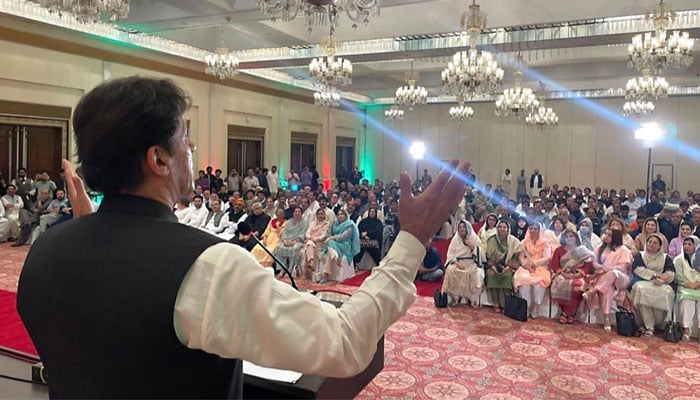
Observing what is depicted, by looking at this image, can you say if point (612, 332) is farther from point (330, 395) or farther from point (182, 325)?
point (182, 325)

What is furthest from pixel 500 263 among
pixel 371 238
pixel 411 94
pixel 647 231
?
pixel 411 94

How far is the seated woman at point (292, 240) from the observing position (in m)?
7.66

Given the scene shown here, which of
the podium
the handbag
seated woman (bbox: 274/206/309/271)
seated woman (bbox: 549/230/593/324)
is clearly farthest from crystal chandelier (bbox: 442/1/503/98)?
the podium

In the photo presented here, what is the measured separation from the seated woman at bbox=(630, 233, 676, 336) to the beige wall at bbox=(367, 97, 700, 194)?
14130 millimetres

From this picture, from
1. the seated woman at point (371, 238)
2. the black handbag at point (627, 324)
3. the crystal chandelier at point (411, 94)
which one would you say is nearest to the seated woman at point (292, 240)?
the seated woman at point (371, 238)

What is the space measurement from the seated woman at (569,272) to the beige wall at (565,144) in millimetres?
13978

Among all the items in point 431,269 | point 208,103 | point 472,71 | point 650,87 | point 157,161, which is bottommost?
point 431,269

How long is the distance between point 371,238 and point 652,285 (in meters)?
4.15

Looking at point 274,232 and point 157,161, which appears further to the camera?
point 274,232

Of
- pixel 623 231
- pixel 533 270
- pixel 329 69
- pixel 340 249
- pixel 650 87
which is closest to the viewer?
pixel 623 231

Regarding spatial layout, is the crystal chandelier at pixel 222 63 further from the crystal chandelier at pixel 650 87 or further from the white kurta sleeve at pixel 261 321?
the white kurta sleeve at pixel 261 321

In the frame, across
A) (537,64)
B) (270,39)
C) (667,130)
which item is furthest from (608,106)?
(270,39)

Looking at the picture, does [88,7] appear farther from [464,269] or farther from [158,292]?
[464,269]

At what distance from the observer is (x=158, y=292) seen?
80 centimetres
